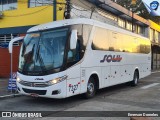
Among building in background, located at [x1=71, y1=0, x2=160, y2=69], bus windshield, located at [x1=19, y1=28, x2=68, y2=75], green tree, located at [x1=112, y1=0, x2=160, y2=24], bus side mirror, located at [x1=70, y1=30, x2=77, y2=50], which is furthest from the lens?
green tree, located at [x1=112, y1=0, x2=160, y2=24]

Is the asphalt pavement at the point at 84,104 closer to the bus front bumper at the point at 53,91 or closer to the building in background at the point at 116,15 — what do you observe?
the bus front bumper at the point at 53,91

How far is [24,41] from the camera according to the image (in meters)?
11.8

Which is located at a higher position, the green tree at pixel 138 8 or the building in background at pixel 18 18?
the green tree at pixel 138 8

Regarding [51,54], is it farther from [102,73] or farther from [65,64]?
[102,73]

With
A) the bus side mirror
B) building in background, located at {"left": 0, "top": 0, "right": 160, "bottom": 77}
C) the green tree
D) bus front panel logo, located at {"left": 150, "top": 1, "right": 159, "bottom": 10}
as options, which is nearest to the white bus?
the bus side mirror

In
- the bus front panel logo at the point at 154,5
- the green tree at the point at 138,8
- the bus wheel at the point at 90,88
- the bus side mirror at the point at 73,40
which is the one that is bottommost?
the bus wheel at the point at 90,88

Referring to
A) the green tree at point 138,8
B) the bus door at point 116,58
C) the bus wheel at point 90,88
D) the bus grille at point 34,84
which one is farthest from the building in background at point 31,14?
the green tree at point 138,8

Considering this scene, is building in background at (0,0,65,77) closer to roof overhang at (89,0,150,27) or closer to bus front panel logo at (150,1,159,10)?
roof overhang at (89,0,150,27)

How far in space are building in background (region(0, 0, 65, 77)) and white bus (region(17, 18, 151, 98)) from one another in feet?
25.7

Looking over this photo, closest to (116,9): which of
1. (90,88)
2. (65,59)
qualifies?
(90,88)

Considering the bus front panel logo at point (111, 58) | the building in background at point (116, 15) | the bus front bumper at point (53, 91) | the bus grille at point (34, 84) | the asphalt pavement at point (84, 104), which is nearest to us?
the asphalt pavement at point (84, 104)

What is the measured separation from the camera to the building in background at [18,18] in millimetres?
20875

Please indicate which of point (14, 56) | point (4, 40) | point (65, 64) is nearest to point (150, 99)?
point (65, 64)

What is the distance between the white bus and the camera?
1043 centimetres
